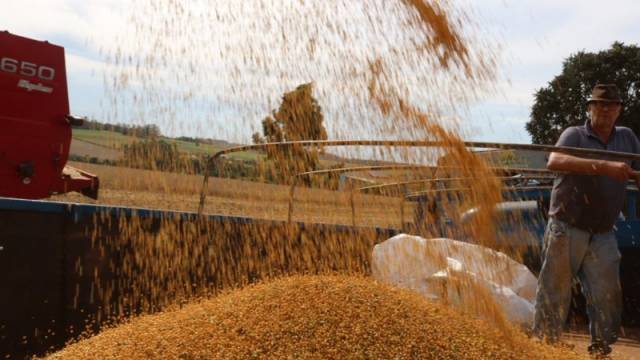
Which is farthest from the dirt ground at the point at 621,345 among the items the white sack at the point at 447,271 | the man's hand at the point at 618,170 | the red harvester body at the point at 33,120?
the red harvester body at the point at 33,120

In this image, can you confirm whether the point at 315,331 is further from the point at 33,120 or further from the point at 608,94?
the point at 33,120

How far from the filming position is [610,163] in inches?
126

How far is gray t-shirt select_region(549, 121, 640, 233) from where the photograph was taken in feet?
12.3

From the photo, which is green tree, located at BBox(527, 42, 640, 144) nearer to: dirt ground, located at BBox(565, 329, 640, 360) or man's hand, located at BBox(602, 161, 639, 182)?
dirt ground, located at BBox(565, 329, 640, 360)

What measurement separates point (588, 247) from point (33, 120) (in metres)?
3.98

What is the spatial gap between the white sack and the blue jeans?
0.99 ft

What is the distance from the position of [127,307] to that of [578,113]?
2553cm

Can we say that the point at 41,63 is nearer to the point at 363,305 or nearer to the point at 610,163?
the point at 363,305

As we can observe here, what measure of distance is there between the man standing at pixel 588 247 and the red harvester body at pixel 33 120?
3653 millimetres

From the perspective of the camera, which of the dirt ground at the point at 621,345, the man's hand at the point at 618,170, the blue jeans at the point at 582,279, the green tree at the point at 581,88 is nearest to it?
the man's hand at the point at 618,170

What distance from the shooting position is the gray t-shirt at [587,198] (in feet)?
12.3

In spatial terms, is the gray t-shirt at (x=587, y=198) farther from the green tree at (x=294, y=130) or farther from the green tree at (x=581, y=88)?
the green tree at (x=581, y=88)

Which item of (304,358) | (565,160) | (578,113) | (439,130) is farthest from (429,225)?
(578,113)

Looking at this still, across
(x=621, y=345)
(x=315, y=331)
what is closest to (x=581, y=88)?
(x=621, y=345)
